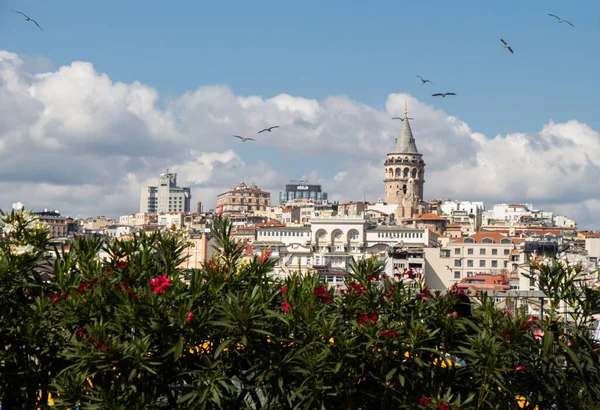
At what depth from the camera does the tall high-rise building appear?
172 metres

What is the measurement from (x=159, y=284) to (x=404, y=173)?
6532 inches

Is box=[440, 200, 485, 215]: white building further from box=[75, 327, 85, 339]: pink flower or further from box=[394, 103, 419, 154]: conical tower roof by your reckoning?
box=[75, 327, 85, 339]: pink flower

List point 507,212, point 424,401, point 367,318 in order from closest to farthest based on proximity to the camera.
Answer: point 424,401, point 367,318, point 507,212

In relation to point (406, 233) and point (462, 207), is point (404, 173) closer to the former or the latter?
point (462, 207)

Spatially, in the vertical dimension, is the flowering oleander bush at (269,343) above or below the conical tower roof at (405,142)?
below

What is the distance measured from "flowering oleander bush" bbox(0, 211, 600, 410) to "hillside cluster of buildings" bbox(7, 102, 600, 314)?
45.5m

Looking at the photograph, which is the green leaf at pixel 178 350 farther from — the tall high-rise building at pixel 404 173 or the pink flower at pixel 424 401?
the tall high-rise building at pixel 404 173

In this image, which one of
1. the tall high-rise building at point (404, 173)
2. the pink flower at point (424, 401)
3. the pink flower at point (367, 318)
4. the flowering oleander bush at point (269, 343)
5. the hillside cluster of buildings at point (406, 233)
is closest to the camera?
the flowering oleander bush at point (269, 343)

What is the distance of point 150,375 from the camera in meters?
7.46

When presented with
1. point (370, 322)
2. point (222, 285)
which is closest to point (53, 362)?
point (222, 285)

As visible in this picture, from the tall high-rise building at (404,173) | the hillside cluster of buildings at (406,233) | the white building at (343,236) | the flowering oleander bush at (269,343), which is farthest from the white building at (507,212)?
the flowering oleander bush at (269,343)

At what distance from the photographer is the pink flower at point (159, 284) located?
7.45m

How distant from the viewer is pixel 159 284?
295 inches

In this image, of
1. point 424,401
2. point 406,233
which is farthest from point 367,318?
point 406,233
